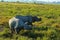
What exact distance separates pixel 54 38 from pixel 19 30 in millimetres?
1990

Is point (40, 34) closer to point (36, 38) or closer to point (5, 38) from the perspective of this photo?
point (36, 38)

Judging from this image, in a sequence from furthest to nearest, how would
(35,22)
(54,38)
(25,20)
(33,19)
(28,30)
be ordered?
(35,22) < (33,19) < (25,20) < (28,30) < (54,38)

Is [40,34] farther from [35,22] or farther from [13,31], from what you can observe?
[35,22]

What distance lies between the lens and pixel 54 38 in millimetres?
10164

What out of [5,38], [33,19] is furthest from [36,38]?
[33,19]

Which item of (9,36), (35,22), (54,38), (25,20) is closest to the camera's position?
(54,38)

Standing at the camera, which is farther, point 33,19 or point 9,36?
point 33,19

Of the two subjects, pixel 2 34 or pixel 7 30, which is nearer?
pixel 2 34

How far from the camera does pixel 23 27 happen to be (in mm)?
11250

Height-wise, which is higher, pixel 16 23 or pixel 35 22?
pixel 16 23

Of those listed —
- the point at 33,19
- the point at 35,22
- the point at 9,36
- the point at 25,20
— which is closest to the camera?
the point at 9,36

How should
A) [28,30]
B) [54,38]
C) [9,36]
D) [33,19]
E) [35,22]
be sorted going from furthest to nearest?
1. [35,22]
2. [33,19]
3. [28,30]
4. [9,36]
5. [54,38]

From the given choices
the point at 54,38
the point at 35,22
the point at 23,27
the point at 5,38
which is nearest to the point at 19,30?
the point at 23,27

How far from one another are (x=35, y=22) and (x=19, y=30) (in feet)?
13.3
